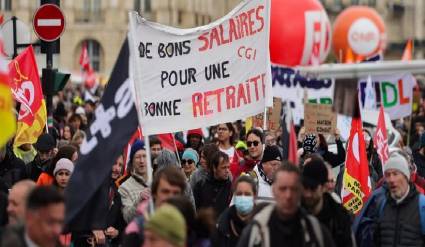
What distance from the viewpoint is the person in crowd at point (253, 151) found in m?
13.9

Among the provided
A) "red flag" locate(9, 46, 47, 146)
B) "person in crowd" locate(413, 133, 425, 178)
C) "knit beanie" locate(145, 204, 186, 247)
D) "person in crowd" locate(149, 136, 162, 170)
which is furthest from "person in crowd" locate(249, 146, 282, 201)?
"knit beanie" locate(145, 204, 186, 247)

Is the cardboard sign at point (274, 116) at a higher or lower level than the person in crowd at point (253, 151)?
higher

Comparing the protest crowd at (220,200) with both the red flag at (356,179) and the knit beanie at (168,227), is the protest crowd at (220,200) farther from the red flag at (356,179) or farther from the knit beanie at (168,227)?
the red flag at (356,179)

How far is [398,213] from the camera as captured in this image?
1061 centimetres

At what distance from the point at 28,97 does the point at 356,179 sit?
4326 mm

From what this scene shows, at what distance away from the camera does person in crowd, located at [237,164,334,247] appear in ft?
27.2

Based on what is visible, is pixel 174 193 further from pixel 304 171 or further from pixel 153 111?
pixel 153 111

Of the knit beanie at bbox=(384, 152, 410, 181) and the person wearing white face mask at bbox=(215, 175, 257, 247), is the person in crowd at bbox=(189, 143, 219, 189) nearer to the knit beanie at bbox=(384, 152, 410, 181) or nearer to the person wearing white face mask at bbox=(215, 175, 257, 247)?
the person wearing white face mask at bbox=(215, 175, 257, 247)

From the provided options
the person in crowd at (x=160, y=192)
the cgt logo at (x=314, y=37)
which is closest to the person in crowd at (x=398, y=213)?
the person in crowd at (x=160, y=192)

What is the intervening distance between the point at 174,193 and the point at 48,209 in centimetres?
134

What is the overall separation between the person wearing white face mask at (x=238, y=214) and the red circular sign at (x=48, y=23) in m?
7.83

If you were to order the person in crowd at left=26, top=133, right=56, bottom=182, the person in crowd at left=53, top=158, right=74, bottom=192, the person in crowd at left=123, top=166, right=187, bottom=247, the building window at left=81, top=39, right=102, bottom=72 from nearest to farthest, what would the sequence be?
the person in crowd at left=123, top=166, right=187, bottom=247
the person in crowd at left=53, top=158, right=74, bottom=192
the person in crowd at left=26, top=133, right=56, bottom=182
the building window at left=81, top=39, right=102, bottom=72

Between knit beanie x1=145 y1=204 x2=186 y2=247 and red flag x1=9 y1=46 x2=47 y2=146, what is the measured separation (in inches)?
327

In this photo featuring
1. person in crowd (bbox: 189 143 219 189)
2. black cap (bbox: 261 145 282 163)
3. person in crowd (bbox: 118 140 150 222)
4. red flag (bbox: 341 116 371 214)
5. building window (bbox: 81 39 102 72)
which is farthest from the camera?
building window (bbox: 81 39 102 72)
